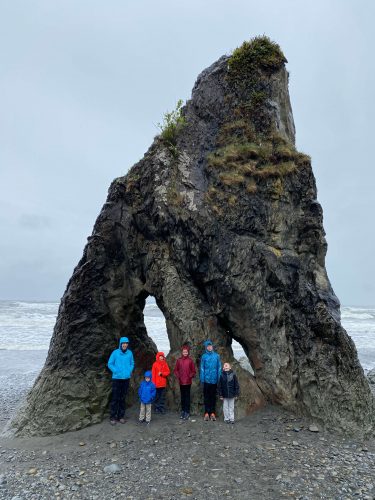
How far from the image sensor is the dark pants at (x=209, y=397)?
10.6 meters

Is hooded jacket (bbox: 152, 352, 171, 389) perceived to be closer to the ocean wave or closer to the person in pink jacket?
the person in pink jacket

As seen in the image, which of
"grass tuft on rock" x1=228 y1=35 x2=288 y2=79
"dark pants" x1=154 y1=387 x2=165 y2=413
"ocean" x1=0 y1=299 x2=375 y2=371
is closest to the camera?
"dark pants" x1=154 y1=387 x2=165 y2=413

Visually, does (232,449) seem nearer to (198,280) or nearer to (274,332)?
(274,332)

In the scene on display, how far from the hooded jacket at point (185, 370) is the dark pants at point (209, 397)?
0.49m

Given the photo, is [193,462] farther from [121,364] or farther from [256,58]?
[256,58]

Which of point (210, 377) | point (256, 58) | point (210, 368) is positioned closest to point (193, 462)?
point (210, 377)

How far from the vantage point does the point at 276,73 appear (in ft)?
45.2

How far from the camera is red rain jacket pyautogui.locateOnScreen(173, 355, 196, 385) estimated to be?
10.7m

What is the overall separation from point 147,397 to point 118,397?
0.96 meters

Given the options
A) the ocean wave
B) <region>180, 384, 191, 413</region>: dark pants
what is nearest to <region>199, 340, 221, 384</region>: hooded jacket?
<region>180, 384, 191, 413</region>: dark pants

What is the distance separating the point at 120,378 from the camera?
35.5 feet

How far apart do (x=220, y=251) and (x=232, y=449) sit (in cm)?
560

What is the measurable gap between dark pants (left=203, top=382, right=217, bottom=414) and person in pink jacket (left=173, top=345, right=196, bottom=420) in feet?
1.68

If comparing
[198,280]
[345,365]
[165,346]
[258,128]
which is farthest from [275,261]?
[165,346]
